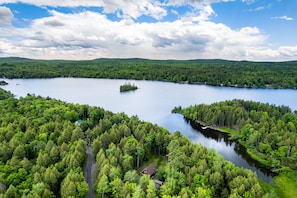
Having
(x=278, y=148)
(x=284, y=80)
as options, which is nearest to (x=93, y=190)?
(x=278, y=148)

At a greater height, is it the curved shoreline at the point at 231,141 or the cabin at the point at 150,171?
the cabin at the point at 150,171

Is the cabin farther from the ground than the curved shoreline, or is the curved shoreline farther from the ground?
the cabin

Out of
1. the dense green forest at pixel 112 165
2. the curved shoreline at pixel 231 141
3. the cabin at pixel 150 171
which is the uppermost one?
the dense green forest at pixel 112 165

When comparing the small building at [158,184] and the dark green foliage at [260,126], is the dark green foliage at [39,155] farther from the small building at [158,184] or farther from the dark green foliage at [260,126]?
the dark green foliage at [260,126]

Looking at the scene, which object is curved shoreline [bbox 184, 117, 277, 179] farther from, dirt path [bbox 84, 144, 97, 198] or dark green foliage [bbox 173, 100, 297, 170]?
dirt path [bbox 84, 144, 97, 198]

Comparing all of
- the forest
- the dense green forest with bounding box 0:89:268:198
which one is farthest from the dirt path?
the forest

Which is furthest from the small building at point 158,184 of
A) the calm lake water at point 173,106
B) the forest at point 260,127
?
the forest at point 260,127
